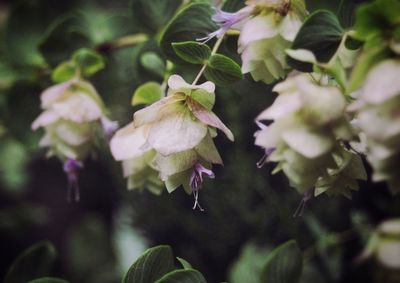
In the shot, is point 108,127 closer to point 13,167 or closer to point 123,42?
point 123,42

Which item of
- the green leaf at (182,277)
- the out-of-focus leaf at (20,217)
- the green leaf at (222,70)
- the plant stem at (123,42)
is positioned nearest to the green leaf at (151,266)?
the green leaf at (182,277)

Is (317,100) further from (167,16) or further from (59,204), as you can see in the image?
(59,204)

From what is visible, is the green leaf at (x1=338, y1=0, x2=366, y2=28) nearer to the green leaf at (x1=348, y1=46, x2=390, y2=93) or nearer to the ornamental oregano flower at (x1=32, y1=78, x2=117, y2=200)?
the green leaf at (x1=348, y1=46, x2=390, y2=93)

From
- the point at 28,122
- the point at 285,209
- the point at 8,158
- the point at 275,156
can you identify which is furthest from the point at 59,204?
the point at 275,156

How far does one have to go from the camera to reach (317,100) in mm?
265

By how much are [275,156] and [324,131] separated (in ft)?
0.10

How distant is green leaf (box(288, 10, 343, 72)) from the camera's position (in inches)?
12.5

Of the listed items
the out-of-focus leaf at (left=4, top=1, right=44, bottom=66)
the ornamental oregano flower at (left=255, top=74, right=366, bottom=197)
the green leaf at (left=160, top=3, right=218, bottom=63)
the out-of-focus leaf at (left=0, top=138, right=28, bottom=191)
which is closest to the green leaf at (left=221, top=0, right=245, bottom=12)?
the green leaf at (left=160, top=3, right=218, bottom=63)

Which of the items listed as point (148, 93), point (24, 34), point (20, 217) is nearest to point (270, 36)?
point (148, 93)

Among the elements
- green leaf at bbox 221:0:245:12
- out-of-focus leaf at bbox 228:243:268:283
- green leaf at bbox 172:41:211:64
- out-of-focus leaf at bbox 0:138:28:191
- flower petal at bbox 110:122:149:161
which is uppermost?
green leaf at bbox 221:0:245:12

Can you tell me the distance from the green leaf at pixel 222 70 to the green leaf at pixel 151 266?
122mm

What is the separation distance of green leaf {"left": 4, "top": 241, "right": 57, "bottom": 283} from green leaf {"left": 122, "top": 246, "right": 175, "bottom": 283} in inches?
5.7

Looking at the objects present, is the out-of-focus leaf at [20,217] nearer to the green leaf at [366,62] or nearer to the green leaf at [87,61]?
the green leaf at [87,61]

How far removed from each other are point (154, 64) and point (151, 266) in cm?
17
